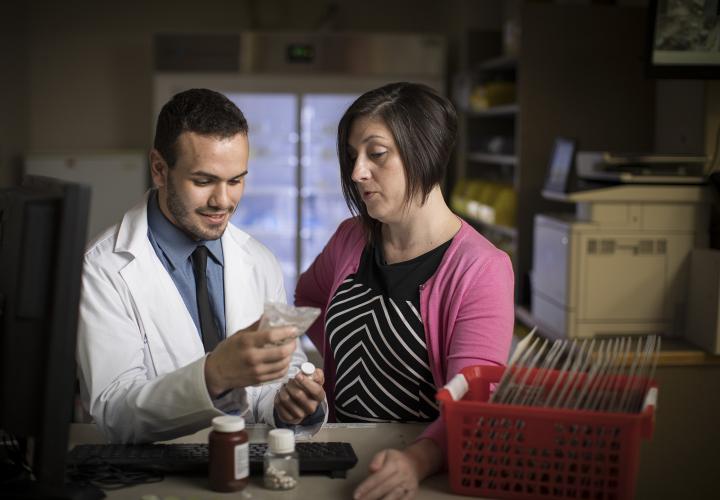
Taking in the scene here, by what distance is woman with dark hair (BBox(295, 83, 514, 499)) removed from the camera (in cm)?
185

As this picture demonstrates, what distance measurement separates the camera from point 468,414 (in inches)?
56.8

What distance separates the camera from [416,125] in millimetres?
1935

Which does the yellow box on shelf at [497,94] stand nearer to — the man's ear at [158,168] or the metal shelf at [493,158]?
the metal shelf at [493,158]

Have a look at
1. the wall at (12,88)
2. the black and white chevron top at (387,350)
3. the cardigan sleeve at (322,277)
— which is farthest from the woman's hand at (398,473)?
the wall at (12,88)

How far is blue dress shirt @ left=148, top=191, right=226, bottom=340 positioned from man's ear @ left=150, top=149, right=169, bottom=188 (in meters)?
0.07

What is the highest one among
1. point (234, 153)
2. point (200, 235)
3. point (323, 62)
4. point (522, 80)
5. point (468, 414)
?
point (323, 62)

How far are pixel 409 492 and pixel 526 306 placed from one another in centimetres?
317

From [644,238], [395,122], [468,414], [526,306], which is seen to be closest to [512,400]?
[468,414]

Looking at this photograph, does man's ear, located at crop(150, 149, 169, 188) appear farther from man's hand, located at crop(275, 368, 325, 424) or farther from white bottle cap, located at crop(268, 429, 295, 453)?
white bottle cap, located at crop(268, 429, 295, 453)

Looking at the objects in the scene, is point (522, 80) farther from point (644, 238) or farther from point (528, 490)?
point (528, 490)

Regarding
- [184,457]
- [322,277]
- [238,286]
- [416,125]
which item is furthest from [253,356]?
[322,277]

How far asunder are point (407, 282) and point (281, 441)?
635 millimetres

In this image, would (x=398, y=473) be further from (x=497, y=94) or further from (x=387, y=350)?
(x=497, y=94)

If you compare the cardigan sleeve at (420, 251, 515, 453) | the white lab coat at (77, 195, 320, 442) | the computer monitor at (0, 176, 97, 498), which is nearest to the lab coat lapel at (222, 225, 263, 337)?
the white lab coat at (77, 195, 320, 442)
